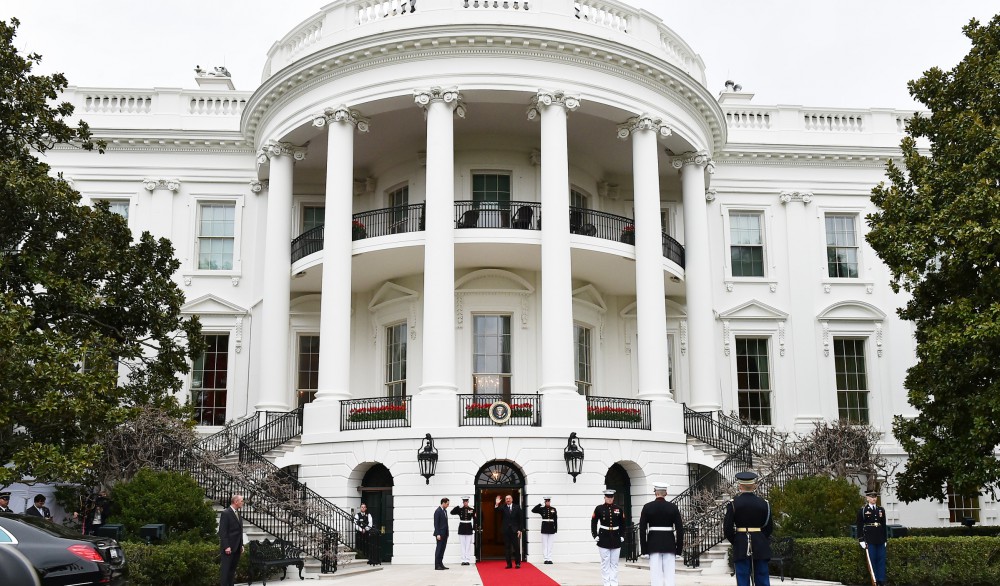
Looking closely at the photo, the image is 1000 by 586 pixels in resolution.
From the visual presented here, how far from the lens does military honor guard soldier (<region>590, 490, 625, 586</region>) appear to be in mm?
14336

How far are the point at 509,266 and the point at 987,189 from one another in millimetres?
12047

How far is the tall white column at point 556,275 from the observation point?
22016 millimetres

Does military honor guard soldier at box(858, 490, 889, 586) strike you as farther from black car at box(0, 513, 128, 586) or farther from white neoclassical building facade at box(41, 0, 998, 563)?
black car at box(0, 513, 128, 586)

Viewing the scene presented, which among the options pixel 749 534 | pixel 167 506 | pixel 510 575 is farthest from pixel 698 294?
pixel 167 506

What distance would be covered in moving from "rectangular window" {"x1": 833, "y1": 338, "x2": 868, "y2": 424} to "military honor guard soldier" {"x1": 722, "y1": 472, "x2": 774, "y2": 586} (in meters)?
18.4

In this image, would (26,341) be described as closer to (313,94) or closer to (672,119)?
(313,94)

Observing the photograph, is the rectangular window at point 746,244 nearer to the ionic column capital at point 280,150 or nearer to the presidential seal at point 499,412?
the presidential seal at point 499,412

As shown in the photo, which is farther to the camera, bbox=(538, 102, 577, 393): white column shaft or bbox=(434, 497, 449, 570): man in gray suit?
bbox=(538, 102, 577, 393): white column shaft

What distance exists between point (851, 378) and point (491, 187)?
1270 cm

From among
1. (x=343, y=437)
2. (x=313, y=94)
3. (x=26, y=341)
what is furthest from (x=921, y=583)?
(x=313, y=94)

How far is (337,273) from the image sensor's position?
23.5 m

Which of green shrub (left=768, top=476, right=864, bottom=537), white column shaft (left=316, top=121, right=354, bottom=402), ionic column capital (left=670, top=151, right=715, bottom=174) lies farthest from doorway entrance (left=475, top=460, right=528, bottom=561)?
ionic column capital (left=670, top=151, right=715, bottom=174)

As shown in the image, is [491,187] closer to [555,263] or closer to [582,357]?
[555,263]

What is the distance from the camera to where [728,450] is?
24172mm
